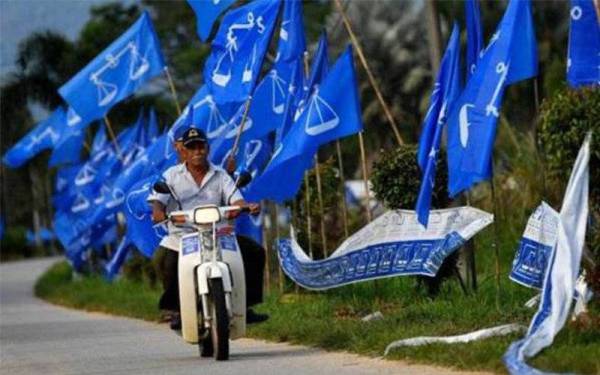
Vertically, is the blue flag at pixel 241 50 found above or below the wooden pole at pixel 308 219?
above

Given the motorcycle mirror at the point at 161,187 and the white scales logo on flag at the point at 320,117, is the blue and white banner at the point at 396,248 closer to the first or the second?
the white scales logo on flag at the point at 320,117

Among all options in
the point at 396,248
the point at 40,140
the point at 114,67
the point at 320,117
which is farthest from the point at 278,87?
the point at 40,140

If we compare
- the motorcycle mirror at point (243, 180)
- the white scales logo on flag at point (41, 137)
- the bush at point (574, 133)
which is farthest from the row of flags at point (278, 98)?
the motorcycle mirror at point (243, 180)

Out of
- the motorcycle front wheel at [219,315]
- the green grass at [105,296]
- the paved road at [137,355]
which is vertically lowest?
the green grass at [105,296]

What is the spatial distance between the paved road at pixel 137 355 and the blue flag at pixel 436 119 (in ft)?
5.91

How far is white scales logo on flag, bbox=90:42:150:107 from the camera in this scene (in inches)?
1041

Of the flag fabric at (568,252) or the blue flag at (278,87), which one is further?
the blue flag at (278,87)

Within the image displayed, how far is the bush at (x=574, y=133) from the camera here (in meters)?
12.1

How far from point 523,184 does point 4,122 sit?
37582mm

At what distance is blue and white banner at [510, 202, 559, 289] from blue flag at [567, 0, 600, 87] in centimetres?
101

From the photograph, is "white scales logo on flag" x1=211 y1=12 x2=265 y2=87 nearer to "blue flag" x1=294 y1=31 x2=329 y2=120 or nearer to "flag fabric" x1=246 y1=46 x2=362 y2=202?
"blue flag" x1=294 y1=31 x2=329 y2=120

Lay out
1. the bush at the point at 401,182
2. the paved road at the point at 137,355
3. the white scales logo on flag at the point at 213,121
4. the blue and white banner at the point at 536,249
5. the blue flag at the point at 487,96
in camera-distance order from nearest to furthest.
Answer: the paved road at the point at 137,355
the blue and white banner at the point at 536,249
the blue flag at the point at 487,96
the bush at the point at 401,182
the white scales logo on flag at the point at 213,121

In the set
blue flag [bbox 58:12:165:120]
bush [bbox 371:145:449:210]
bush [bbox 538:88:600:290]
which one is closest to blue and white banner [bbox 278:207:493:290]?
bush [bbox 371:145:449:210]

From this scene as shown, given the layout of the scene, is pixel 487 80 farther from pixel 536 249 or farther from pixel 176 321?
pixel 176 321
